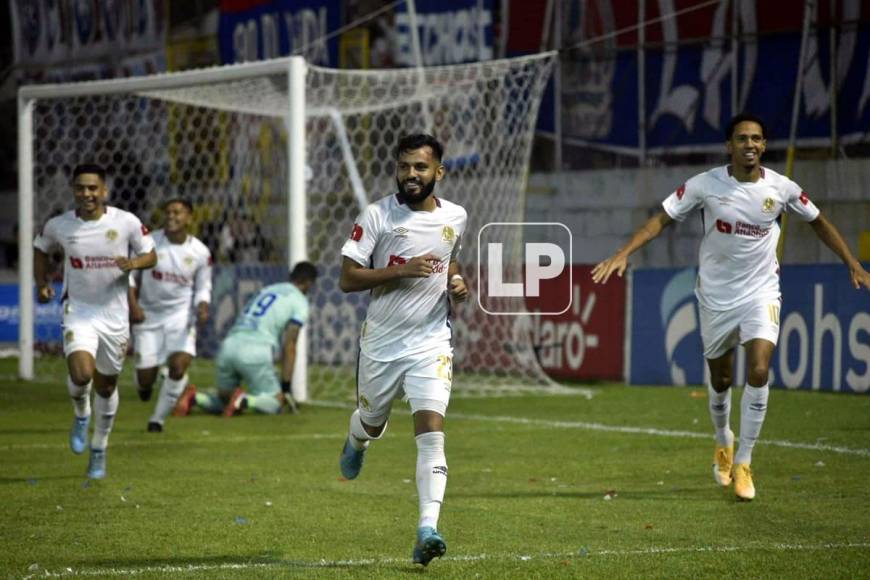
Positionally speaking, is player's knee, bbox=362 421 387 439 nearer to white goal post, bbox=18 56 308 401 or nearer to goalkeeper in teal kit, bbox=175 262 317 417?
goalkeeper in teal kit, bbox=175 262 317 417

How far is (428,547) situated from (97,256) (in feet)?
16.9

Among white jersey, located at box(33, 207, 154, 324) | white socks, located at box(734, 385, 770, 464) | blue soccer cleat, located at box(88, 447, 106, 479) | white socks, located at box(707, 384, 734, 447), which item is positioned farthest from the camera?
white jersey, located at box(33, 207, 154, 324)

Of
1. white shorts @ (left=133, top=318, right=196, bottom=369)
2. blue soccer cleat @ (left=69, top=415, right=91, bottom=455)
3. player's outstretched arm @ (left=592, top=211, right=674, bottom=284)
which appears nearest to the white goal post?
white shorts @ (left=133, top=318, right=196, bottom=369)

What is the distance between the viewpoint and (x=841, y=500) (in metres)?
8.95

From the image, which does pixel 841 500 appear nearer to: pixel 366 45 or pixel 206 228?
pixel 206 228

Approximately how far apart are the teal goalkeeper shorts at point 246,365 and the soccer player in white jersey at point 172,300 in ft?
1.94

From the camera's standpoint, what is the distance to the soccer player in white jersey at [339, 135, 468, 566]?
24.1 feet

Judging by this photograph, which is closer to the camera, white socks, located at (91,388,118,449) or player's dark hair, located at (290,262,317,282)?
white socks, located at (91,388,118,449)

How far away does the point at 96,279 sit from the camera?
1112 centimetres

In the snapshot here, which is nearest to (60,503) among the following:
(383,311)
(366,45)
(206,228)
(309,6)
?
(383,311)

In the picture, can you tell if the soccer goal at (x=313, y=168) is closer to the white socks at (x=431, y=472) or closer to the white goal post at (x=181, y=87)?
the white goal post at (x=181, y=87)

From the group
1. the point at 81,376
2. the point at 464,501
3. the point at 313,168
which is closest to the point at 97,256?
the point at 81,376

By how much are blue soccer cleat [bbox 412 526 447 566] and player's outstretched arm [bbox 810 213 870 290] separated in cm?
356

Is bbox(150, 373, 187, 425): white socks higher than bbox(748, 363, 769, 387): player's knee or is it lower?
lower
